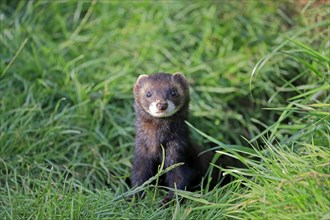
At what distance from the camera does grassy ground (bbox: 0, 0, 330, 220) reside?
5262 millimetres

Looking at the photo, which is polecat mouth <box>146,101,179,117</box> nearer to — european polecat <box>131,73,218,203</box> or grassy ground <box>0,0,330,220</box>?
european polecat <box>131,73,218,203</box>

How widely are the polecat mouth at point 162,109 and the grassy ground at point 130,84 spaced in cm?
61

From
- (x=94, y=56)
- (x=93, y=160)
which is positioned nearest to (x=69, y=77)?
(x=94, y=56)

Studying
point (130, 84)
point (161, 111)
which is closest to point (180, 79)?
point (161, 111)

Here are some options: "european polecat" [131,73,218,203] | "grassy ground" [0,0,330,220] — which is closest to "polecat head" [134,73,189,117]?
"european polecat" [131,73,218,203]

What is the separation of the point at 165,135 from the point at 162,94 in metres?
0.38

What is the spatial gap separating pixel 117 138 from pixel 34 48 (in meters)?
1.52

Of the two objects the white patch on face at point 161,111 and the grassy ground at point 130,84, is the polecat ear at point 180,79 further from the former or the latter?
the grassy ground at point 130,84

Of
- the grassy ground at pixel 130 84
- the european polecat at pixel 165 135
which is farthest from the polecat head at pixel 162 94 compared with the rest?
the grassy ground at pixel 130 84

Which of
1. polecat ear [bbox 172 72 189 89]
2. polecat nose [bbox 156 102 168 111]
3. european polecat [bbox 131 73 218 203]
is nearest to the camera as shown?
polecat nose [bbox 156 102 168 111]

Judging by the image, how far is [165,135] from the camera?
216 inches

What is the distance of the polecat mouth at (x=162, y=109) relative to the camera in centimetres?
525

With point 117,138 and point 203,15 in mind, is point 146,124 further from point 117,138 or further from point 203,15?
point 203,15

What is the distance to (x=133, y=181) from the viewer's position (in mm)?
5617
